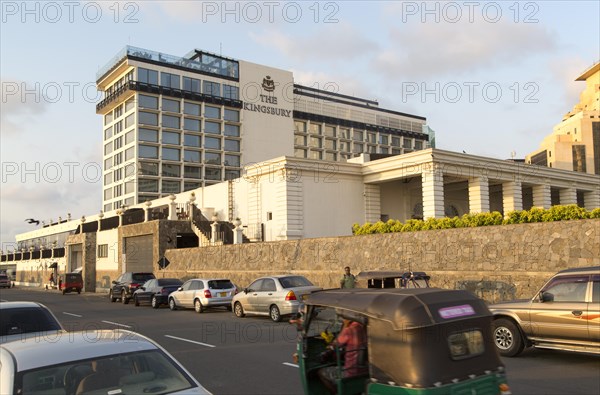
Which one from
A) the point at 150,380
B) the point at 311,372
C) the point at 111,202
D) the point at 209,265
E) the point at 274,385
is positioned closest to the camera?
the point at 150,380

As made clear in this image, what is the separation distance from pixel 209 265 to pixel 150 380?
3068 cm

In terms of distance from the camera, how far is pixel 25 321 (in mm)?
8812

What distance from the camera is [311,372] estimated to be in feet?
21.1

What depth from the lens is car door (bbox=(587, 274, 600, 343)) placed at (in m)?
9.27

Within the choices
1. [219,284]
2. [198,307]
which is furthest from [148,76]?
[198,307]

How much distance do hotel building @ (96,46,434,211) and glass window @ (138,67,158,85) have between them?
0.16m

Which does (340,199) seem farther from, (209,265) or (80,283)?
(80,283)

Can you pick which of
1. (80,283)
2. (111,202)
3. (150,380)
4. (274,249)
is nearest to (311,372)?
(150,380)

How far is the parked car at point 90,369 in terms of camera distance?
4059 mm

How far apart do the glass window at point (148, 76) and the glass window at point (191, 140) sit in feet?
33.5

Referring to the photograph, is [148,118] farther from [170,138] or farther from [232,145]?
[232,145]

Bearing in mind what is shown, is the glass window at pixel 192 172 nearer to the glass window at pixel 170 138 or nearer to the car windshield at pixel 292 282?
the glass window at pixel 170 138

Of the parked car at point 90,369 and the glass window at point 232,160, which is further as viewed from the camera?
the glass window at point 232,160

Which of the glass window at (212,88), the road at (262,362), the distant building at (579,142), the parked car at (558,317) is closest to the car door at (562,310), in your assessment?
the parked car at (558,317)
